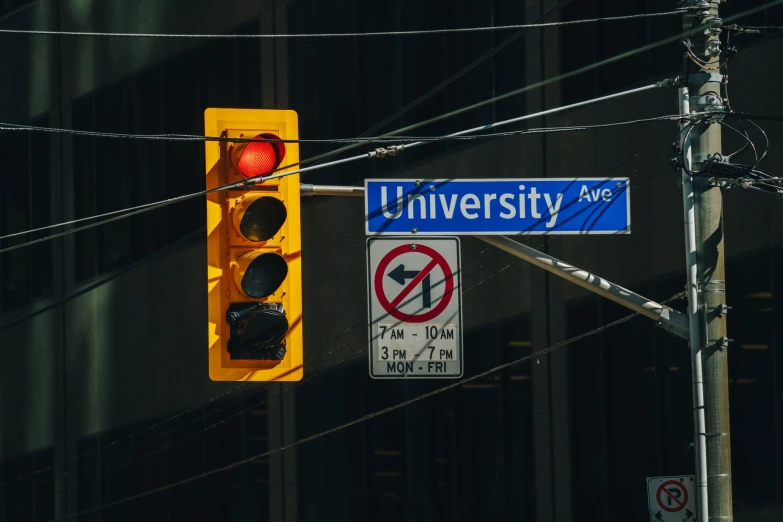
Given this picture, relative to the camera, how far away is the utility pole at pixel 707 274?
34.8 ft

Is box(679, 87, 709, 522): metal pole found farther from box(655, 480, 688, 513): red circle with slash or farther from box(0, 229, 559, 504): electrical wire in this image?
box(0, 229, 559, 504): electrical wire

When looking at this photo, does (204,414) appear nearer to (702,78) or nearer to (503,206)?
(503,206)

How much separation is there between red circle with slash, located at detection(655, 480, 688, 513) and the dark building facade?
9386 millimetres

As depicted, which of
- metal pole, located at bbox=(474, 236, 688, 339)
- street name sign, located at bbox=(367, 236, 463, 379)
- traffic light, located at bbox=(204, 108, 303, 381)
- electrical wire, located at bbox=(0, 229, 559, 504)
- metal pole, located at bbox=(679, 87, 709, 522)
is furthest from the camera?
electrical wire, located at bbox=(0, 229, 559, 504)

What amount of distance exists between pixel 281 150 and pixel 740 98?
520 inches

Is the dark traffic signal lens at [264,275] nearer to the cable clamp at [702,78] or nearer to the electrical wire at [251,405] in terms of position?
the cable clamp at [702,78]

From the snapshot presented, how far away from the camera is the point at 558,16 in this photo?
22578 mm

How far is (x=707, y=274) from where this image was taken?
10672 mm

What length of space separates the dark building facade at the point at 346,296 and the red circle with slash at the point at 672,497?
939 centimetres

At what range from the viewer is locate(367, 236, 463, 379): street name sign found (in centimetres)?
1000

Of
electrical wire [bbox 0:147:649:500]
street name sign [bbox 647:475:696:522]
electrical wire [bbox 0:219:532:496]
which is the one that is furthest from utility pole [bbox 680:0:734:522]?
electrical wire [bbox 0:219:532:496]

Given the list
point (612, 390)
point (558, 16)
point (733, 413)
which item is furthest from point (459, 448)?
point (558, 16)

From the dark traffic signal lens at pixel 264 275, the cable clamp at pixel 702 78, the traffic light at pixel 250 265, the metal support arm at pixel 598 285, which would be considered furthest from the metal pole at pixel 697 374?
the dark traffic signal lens at pixel 264 275

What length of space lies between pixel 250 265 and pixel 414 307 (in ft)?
5.46
